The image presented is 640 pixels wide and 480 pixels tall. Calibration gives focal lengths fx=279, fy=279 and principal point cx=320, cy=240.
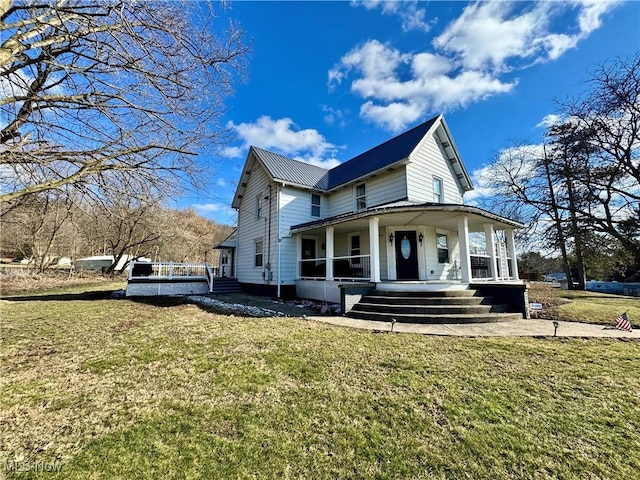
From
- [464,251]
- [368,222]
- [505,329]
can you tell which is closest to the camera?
[505,329]

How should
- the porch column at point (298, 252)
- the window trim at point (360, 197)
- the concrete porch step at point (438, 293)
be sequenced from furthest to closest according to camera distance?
the porch column at point (298, 252) < the window trim at point (360, 197) < the concrete porch step at point (438, 293)

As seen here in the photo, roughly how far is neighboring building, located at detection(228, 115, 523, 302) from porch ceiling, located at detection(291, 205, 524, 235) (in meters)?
0.04

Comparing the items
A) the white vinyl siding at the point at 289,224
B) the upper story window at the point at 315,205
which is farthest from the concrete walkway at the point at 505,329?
the upper story window at the point at 315,205

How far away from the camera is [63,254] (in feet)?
85.5

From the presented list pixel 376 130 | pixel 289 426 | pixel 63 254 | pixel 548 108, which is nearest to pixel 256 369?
pixel 289 426

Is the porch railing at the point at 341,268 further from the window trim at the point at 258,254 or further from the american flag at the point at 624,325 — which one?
the american flag at the point at 624,325

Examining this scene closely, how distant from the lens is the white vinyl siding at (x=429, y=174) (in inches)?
476

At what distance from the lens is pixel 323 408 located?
3.13m

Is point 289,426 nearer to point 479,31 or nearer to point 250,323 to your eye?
point 250,323

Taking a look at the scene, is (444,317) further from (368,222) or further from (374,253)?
(368,222)

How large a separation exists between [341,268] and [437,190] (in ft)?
19.9

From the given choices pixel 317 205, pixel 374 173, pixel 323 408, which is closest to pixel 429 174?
pixel 374 173

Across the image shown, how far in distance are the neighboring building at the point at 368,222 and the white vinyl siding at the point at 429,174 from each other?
49mm

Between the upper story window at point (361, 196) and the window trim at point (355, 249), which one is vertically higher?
the upper story window at point (361, 196)
